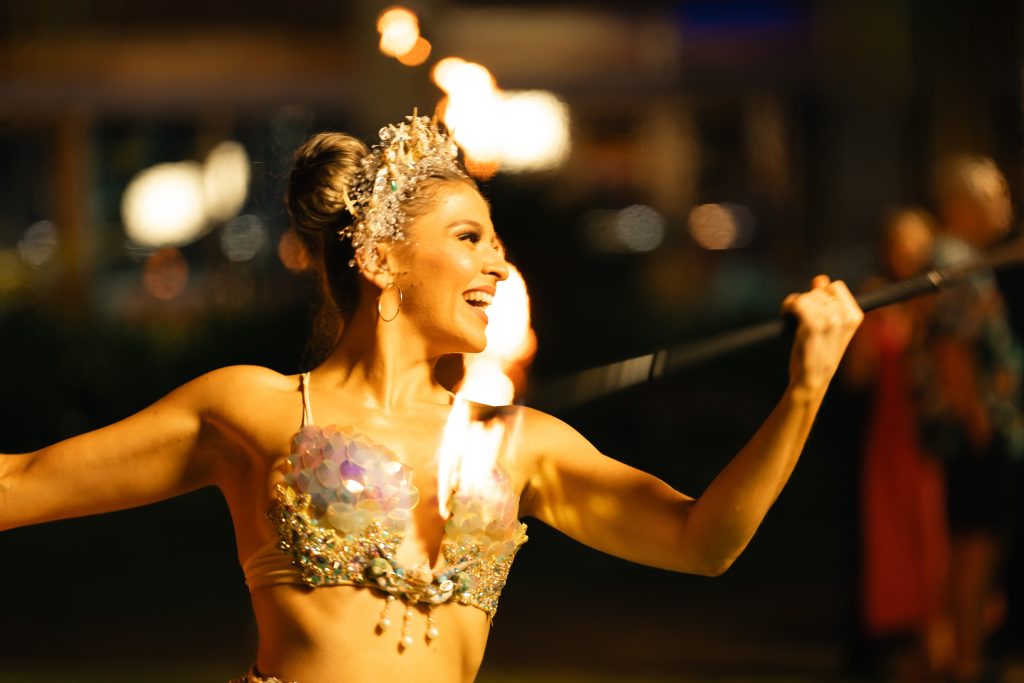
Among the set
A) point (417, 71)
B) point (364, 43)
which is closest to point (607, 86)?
point (364, 43)

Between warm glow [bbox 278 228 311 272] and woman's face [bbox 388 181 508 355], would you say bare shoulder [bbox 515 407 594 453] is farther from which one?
warm glow [bbox 278 228 311 272]

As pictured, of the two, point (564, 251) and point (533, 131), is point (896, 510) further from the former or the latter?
point (533, 131)

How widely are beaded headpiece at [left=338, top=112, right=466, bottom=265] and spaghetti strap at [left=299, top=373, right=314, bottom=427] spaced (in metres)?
0.23

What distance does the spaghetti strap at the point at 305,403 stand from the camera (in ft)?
8.71

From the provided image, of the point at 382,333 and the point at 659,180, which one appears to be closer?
the point at 382,333

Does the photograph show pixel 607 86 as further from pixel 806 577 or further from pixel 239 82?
pixel 806 577

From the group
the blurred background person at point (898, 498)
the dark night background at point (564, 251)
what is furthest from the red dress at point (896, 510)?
the dark night background at point (564, 251)

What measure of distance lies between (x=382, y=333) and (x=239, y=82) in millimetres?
13500

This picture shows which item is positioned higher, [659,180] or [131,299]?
[659,180]

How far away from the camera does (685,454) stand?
11.0 m

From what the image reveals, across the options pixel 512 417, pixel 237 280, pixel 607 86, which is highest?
pixel 607 86

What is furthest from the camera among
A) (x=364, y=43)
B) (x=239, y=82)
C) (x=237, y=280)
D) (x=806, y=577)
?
(x=239, y=82)

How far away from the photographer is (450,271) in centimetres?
271

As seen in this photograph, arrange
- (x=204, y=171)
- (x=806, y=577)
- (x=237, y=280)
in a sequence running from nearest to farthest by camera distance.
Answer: (x=806, y=577), (x=237, y=280), (x=204, y=171)
